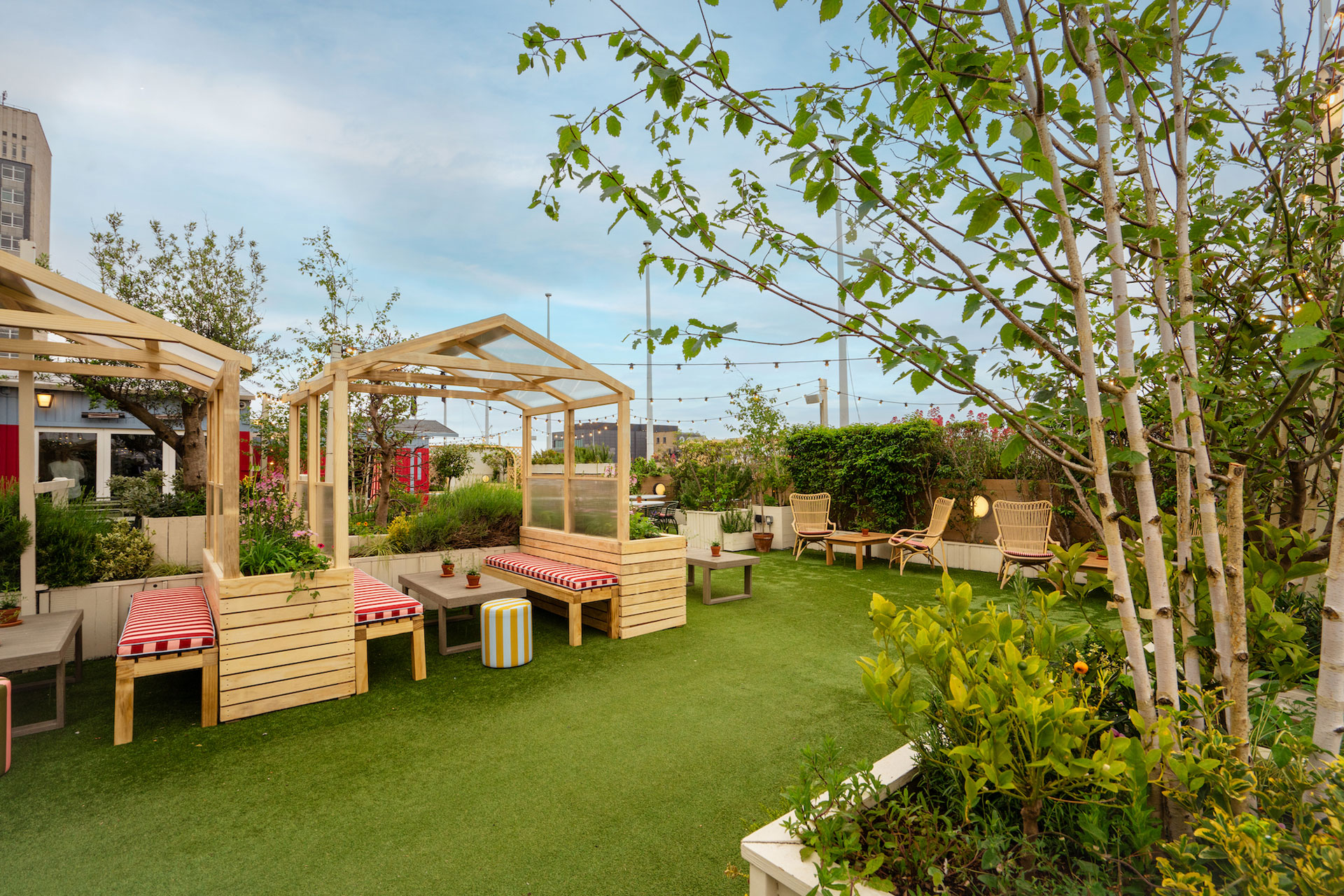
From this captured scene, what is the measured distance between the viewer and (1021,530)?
314 inches

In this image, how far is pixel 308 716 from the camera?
3.91 metres

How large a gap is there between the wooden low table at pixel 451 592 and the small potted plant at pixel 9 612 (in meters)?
2.55

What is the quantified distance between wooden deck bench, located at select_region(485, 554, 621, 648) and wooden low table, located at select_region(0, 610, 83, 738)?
3.23m

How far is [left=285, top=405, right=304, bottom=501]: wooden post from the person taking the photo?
6570mm

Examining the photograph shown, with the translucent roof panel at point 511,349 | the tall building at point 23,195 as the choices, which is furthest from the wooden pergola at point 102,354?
the tall building at point 23,195

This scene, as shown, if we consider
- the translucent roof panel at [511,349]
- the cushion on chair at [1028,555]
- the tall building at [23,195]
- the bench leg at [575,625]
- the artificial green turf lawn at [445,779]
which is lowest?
the artificial green turf lawn at [445,779]

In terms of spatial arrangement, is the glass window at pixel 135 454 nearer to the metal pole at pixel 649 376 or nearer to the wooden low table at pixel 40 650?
the wooden low table at pixel 40 650

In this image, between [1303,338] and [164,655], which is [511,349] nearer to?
[164,655]

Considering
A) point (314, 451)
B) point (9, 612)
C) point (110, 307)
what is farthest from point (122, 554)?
point (110, 307)

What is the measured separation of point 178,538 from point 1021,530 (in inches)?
381

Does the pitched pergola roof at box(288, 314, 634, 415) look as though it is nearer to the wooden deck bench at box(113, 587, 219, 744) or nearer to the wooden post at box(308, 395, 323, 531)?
the wooden post at box(308, 395, 323, 531)

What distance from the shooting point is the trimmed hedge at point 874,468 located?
9.41m

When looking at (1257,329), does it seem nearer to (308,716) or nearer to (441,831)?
(441,831)

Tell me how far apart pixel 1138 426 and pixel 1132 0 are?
1034mm
